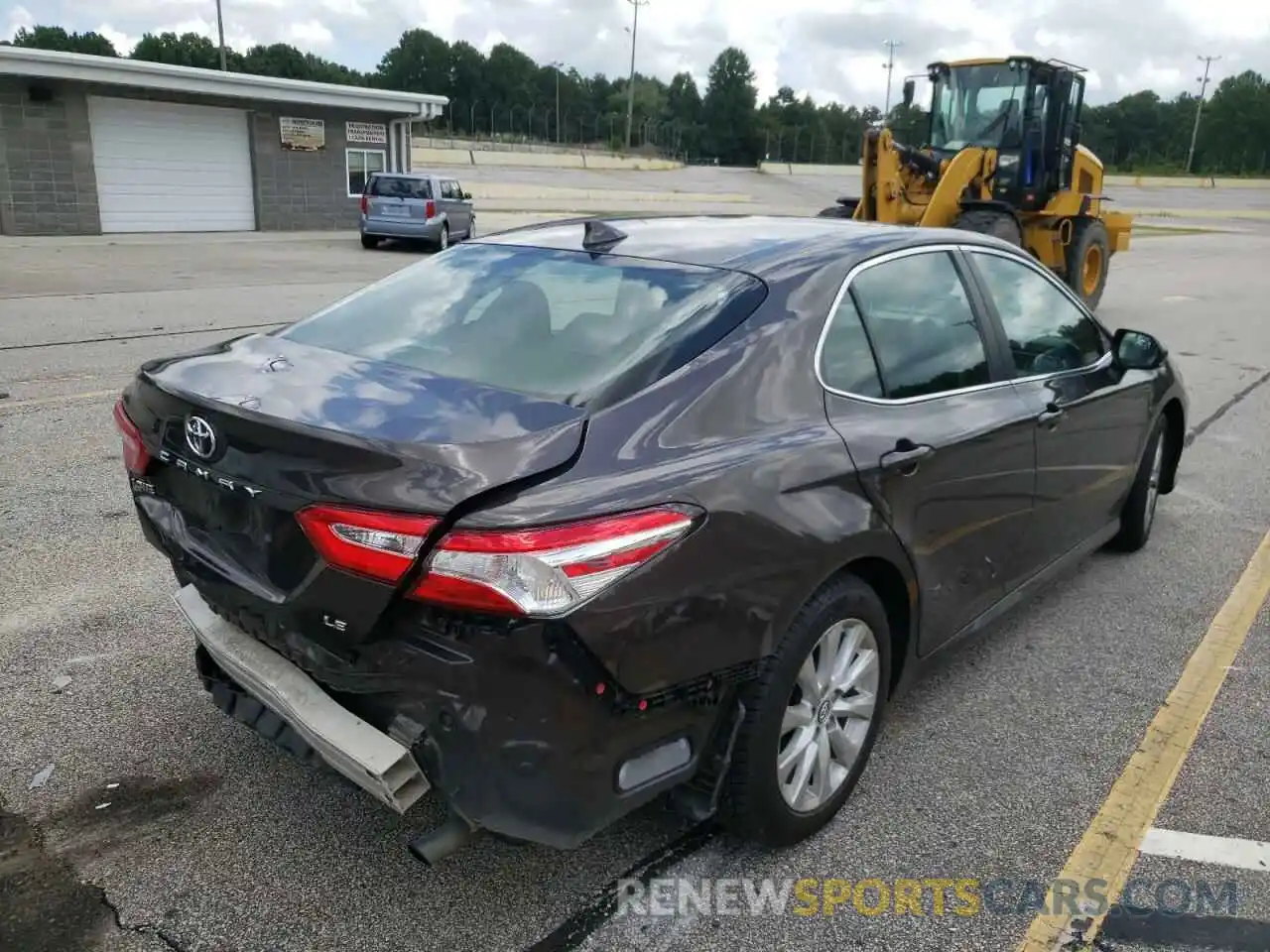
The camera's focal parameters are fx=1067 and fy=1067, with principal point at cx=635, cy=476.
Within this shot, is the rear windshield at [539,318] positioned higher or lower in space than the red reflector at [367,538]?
higher

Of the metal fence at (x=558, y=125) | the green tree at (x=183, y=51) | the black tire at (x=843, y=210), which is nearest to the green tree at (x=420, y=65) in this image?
the metal fence at (x=558, y=125)

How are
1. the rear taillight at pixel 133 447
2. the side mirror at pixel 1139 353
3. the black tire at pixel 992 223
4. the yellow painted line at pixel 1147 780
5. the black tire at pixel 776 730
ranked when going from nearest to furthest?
the black tire at pixel 776 730
the yellow painted line at pixel 1147 780
the rear taillight at pixel 133 447
the side mirror at pixel 1139 353
the black tire at pixel 992 223

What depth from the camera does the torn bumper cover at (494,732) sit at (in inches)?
84.0

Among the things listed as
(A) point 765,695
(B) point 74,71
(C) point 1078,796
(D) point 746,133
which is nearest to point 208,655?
(A) point 765,695

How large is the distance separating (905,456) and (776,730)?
86 centimetres

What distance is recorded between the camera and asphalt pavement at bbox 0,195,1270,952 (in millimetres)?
2506

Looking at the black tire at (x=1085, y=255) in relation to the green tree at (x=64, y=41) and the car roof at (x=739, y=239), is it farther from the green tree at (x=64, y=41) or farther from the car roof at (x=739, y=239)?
the green tree at (x=64, y=41)

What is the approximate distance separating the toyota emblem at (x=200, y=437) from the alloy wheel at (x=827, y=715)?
4.93ft

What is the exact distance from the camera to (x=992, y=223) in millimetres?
13109

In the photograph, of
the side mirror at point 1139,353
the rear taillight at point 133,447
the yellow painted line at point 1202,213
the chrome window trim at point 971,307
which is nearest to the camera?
the rear taillight at point 133,447

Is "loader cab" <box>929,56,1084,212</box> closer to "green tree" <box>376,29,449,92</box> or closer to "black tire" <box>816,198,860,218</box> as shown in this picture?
"black tire" <box>816,198,860,218</box>

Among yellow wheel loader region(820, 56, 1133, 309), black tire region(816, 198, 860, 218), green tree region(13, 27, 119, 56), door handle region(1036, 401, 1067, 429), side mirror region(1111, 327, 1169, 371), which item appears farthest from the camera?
green tree region(13, 27, 119, 56)

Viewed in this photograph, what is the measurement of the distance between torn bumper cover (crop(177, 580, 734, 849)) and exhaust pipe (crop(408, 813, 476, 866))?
0.05 metres

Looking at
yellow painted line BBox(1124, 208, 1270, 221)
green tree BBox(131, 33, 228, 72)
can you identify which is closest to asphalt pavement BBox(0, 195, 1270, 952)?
yellow painted line BBox(1124, 208, 1270, 221)
